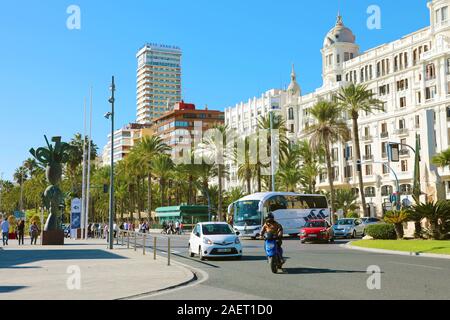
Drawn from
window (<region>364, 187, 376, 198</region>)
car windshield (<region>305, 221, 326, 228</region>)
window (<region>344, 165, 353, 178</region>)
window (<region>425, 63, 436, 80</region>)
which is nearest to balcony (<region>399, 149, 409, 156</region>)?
window (<region>364, 187, 376, 198</region>)

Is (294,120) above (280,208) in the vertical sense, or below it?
above

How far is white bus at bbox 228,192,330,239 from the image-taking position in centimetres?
4238

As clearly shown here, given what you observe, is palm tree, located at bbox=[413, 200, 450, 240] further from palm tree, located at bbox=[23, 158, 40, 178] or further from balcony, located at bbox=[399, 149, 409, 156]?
palm tree, located at bbox=[23, 158, 40, 178]

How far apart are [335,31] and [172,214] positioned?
39.0 m

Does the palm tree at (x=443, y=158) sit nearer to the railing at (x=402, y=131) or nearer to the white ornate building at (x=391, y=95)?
the white ornate building at (x=391, y=95)

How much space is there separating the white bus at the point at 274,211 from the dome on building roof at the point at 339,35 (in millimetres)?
46254

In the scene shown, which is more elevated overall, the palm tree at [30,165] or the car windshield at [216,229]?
the palm tree at [30,165]

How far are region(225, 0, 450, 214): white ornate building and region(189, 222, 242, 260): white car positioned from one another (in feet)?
92.6

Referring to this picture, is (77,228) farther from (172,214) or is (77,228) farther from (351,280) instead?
(351,280)

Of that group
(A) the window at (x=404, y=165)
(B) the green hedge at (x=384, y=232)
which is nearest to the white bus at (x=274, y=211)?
(B) the green hedge at (x=384, y=232)

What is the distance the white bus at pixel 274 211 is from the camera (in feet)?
139

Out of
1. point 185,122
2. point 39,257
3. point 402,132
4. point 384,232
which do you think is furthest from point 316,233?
point 185,122
